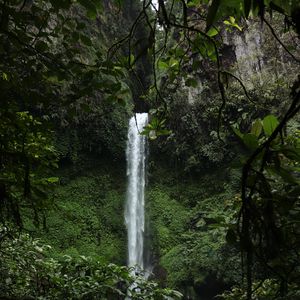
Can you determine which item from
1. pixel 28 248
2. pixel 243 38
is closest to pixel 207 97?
pixel 243 38

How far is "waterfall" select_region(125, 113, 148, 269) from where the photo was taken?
11.0 meters

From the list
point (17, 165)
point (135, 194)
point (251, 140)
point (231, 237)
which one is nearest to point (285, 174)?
point (251, 140)

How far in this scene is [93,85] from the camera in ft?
5.72

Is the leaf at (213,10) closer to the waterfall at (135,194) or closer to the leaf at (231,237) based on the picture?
the leaf at (231,237)

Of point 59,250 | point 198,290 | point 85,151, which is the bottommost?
point 198,290

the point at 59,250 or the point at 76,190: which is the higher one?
the point at 76,190

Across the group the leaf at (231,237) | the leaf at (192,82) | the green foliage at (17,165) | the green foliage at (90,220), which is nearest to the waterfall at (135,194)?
the green foliage at (90,220)

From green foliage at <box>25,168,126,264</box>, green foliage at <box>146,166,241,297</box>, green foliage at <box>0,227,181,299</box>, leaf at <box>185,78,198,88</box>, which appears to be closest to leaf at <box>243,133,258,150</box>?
leaf at <box>185,78,198,88</box>

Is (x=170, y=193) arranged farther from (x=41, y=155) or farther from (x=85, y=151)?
(x=41, y=155)

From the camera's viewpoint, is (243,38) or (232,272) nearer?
(232,272)

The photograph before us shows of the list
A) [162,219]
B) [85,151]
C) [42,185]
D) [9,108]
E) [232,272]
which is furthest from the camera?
[85,151]

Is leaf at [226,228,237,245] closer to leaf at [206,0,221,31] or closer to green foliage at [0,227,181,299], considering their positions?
leaf at [206,0,221,31]

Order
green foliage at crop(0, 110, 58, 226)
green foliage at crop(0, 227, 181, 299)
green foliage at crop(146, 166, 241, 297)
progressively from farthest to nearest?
green foliage at crop(146, 166, 241, 297)
green foliage at crop(0, 227, 181, 299)
green foliage at crop(0, 110, 58, 226)

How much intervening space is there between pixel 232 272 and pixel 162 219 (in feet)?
11.6
